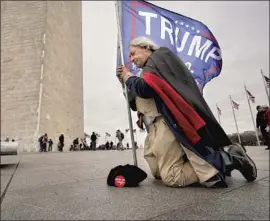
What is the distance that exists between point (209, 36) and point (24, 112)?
15.8 meters

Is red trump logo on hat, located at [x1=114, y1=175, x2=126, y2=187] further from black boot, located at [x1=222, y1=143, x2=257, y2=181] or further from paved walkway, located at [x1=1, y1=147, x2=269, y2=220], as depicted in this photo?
black boot, located at [x1=222, y1=143, x2=257, y2=181]

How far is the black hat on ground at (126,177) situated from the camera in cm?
153

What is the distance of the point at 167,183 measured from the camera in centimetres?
151

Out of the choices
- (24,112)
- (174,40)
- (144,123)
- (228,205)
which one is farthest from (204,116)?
(24,112)

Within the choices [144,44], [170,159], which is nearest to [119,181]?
[170,159]

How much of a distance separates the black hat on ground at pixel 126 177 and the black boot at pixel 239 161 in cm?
59

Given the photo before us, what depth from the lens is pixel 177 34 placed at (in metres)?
2.52

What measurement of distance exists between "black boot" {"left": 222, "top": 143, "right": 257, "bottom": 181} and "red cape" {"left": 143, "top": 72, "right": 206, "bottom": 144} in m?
0.36

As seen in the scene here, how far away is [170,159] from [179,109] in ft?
1.12

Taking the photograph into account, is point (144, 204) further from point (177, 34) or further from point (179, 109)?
point (177, 34)

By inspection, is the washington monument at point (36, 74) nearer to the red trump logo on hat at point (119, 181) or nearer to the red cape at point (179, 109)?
the red trump logo on hat at point (119, 181)

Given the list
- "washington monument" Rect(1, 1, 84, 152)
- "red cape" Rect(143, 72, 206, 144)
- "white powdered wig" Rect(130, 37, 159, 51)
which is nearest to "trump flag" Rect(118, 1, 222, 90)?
"white powdered wig" Rect(130, 37, 159, 51)

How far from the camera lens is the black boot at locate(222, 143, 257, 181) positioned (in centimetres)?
161

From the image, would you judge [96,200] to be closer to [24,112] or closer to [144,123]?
[144,123]
